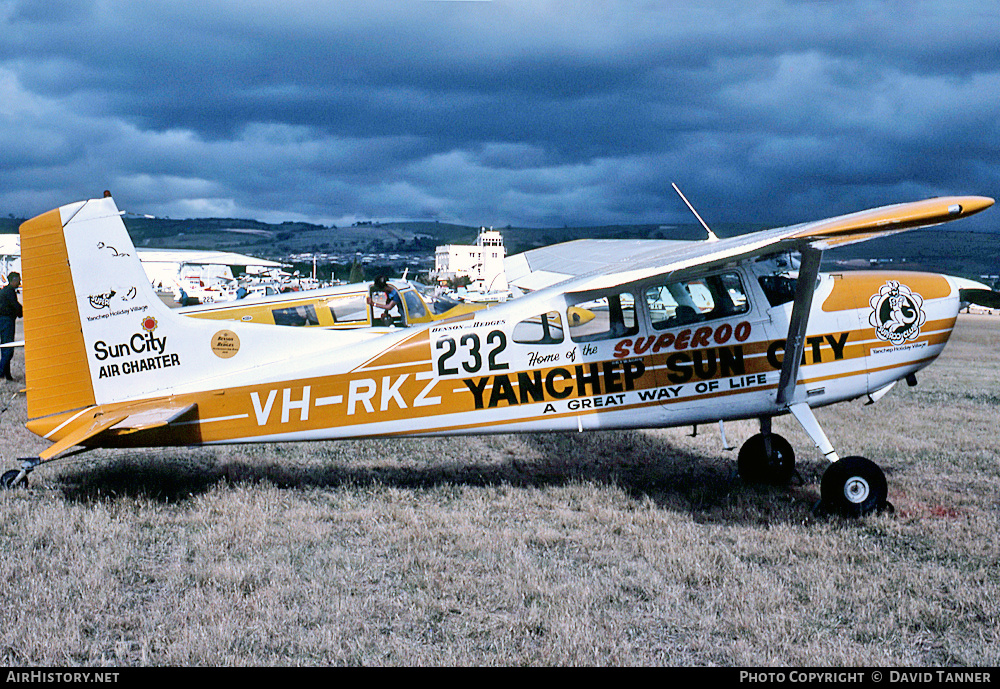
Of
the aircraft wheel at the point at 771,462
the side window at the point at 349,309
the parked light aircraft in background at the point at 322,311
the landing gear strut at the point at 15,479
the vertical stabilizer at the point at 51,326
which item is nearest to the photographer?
the vertical stabilizer at the point at 51,326

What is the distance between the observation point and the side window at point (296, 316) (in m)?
11.2

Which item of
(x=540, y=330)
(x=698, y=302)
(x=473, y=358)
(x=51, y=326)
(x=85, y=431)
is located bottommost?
(x=85, y=431)

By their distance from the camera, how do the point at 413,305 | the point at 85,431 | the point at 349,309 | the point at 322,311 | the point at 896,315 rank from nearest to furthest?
the point at 85,431 < the point at 896,315 < the point at 322,311 < the point at 349,309 < the point at 413,305

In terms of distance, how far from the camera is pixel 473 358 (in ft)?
20.7

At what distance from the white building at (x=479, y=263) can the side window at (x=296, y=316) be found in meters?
3.17

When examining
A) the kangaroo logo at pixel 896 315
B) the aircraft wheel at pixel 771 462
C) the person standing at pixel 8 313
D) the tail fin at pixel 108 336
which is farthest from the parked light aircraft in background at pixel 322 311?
the kangaroo logo at pixel 896 315

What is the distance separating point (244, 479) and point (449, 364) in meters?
2.38

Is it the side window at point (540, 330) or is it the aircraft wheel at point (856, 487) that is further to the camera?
the side window at point (540, 330)

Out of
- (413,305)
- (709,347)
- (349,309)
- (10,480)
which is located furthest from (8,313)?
(709,347)

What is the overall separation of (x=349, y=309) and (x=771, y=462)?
22.6 feet

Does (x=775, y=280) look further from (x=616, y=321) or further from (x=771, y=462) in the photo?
(x=771, y=462)

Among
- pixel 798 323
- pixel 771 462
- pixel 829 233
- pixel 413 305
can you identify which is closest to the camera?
pixel 829 233

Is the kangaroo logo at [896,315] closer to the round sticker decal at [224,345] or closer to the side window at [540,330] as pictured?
the side window at [540,330]
